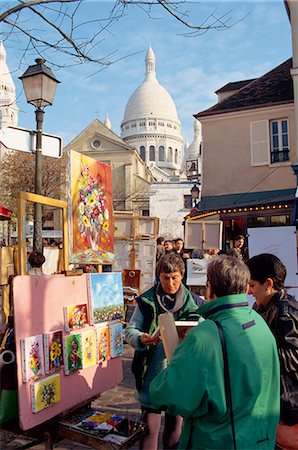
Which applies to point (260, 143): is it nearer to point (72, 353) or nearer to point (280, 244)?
point (280, 244)

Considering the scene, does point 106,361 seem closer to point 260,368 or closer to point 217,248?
point 260,368

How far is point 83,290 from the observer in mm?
3684

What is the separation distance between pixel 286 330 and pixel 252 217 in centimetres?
1419

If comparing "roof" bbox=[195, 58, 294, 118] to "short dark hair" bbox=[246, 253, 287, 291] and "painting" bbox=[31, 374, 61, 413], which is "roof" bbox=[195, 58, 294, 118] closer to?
"short dark hair" bbox=[246, 253, 287, 291]

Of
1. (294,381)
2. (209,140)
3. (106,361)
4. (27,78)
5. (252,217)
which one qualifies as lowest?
(106,361)

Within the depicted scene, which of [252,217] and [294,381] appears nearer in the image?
[294,381]

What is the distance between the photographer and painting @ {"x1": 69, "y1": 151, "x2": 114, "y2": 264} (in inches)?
163

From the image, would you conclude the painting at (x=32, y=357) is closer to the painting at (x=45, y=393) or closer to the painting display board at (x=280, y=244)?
the painting at (x=45, y=393)

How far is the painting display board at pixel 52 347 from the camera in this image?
2.93 meters

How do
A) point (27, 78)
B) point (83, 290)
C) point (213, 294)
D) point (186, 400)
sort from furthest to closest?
point (27, 78) → point (83, 290) → point (213, 294) → point (186, 400)

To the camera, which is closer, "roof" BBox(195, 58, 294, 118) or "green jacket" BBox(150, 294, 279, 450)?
"green jacket" BBox(150, 294, 279, 450)

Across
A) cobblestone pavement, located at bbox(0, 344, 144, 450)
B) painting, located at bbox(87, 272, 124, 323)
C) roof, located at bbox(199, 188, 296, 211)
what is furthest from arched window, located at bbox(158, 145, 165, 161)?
painting, located at bbox(87, 272, 124, 323)

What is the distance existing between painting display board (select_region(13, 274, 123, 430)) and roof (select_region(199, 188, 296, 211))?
12.3 meters

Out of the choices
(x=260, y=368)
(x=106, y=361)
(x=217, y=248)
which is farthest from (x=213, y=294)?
(x=217, y=248)
